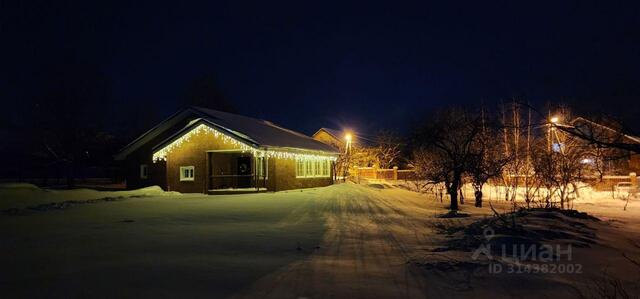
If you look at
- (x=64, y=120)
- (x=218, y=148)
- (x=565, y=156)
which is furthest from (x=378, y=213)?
(x=64, y=120)

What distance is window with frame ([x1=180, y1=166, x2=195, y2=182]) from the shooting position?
86.1 feet

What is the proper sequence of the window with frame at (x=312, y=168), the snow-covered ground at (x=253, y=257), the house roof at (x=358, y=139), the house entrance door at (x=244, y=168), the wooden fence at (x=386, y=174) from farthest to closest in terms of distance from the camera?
the house roof at (x=358, y=139), the wooden fence at (x=386, y=174), the house entrance door at (x=244, y=168), the window with frame at (x=312, y=168), the snow-covered ground at (x=253, y=257)

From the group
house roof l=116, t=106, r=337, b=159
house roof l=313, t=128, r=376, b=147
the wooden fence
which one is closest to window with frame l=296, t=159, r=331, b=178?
house roof l=116, t=106, r=337, b=159

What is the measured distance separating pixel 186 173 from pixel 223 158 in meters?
2.98

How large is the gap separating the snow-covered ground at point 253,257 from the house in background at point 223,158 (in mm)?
10410

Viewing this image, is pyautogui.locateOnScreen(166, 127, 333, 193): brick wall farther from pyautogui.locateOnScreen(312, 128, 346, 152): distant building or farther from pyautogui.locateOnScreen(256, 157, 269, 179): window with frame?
pyautogui.locateOnScreen(312, 128, 346, 152): distant building

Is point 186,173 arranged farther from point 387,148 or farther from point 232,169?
point 387,148

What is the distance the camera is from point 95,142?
35.0 metres

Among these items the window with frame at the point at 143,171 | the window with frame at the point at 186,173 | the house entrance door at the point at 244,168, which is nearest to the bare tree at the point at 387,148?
the house entrance door at the point at 244,168

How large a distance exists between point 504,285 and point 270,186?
19517 mm

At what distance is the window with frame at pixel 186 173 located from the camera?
1033 inches

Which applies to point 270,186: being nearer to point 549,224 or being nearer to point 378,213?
point 378,213

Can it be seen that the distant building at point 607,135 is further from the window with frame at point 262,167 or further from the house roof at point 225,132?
the window with frame at point 262,167

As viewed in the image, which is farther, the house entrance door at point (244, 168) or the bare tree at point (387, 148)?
the bare tree at point (387, 148)
